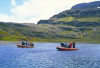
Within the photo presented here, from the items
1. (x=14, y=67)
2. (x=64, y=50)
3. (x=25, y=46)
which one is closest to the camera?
(x=14, y=67)

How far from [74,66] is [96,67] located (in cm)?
520

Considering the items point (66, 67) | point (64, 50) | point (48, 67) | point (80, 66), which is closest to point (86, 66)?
point (80, 66)

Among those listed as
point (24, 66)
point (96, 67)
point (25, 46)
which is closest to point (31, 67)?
point (24, 66)

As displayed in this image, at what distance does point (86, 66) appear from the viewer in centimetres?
4950

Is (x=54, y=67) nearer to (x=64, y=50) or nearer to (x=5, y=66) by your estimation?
(x=5, y=66)

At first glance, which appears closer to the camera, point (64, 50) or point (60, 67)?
point (60, 67)

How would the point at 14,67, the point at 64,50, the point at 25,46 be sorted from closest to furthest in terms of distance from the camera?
1. the point at 14,67
2. the point at 64,50
3. the point at 25,46

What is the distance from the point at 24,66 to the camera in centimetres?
4831

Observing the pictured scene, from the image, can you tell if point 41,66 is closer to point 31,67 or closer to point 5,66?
point 31,67

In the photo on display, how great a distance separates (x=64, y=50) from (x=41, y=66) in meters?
53.0

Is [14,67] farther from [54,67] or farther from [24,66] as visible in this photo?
[54,67]

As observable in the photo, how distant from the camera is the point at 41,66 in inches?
1918

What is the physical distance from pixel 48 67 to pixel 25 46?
77702 millimetres

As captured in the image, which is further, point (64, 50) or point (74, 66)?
point (64, 50)
